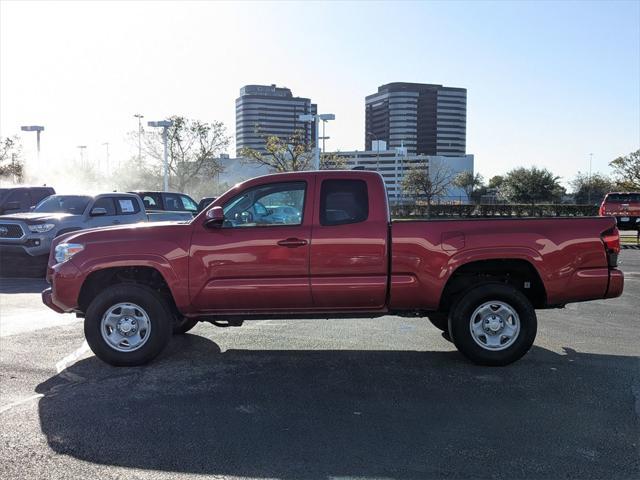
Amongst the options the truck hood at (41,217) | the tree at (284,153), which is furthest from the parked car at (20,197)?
the tree at (284,153)

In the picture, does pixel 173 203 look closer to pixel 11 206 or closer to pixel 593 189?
pixel 11 206

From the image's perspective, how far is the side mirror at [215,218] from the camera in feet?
18.0

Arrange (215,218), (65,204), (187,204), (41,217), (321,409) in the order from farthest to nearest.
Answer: (187,204) < (65,204) < (41,217) < (215,218) < (321,409)

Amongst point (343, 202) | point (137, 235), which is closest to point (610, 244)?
point (343, 202)

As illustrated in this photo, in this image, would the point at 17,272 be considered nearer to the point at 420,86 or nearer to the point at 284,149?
the point at 284,149

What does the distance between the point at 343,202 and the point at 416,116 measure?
119 metres

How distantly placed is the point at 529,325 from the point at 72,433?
167 inches

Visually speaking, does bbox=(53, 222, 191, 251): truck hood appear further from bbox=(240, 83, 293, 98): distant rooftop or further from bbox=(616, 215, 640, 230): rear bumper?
bbox=(240, 83, 293, 98): distant rooftop

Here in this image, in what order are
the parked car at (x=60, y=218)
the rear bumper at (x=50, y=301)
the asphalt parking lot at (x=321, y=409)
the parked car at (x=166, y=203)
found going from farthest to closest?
the parked car at (x=166, y=203) → the parked car at (x=60, y=218) → the rear bumper at (x=50, y=301) → the asphalt parking lot at (x=321, y=409)

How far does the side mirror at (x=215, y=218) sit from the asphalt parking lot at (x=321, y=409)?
4.80ft

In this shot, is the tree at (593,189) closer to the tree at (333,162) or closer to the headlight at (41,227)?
the tree at (333,162)

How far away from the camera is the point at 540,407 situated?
15.0 feet

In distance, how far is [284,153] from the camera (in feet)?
144

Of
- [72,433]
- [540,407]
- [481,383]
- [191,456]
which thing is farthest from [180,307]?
[540,407]
